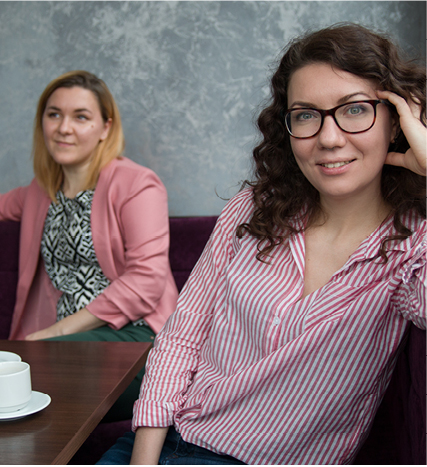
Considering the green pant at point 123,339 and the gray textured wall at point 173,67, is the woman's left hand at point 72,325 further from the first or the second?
the gray textured wall at point 173,67

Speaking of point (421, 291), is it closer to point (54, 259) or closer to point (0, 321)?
point (54, 259)

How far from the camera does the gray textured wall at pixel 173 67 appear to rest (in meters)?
2.26

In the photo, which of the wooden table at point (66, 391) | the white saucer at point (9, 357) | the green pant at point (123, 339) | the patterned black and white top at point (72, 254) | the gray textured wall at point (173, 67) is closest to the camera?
the wooden table at point (66, 391)

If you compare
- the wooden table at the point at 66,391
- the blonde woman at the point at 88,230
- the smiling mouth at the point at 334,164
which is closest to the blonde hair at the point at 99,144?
the blonde woman at the point at 88,230

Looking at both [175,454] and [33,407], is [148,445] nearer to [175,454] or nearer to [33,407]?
[175,454]

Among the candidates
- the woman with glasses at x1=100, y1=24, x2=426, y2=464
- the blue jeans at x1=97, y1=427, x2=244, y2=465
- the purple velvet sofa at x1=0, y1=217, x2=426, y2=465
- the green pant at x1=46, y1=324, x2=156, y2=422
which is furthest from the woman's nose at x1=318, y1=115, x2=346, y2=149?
the green pant at x1=46, y1=324, x2=156, y2=422

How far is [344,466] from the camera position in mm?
978

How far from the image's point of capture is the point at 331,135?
98 centimetres

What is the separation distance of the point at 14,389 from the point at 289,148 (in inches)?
31.1

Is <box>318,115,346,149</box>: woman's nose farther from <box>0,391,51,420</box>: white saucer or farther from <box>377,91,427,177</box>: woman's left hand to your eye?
<box>0,391,51,420</box>: white saucer

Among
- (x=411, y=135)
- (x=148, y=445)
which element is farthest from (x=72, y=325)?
(x=411, y=135)

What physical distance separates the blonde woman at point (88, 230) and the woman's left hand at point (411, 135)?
113 centimetres

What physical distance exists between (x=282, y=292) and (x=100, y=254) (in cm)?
111

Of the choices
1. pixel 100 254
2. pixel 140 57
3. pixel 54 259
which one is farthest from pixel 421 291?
pixel 140 57
